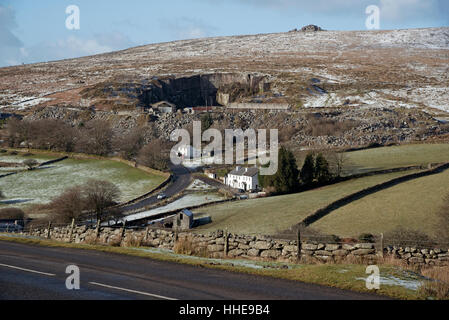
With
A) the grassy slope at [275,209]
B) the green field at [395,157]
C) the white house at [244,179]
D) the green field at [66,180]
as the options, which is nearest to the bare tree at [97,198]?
the grassy slope at [275,209]

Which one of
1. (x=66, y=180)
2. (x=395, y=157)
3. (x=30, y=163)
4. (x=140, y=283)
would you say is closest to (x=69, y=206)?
(x=66, y=180)

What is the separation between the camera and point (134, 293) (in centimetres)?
1141

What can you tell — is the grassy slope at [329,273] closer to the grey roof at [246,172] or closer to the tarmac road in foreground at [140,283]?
the tarmac road in foreground at [140,283]

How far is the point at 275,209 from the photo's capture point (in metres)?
51.3

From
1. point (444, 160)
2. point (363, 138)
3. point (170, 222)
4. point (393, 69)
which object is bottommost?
point (170, 222)

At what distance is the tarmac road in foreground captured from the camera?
11.3 m

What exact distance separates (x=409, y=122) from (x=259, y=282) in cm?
10724

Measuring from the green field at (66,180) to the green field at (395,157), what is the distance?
3638 centimetres

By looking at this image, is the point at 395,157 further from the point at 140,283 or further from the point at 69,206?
the point at 140,283

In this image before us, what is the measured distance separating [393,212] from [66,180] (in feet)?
206

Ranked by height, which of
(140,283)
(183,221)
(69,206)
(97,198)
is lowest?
(183,221)

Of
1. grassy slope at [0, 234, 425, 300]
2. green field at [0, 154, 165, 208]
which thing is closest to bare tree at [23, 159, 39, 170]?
green field at [0, 154, 165, 208]

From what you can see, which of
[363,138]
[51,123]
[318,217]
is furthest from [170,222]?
[51,123]
